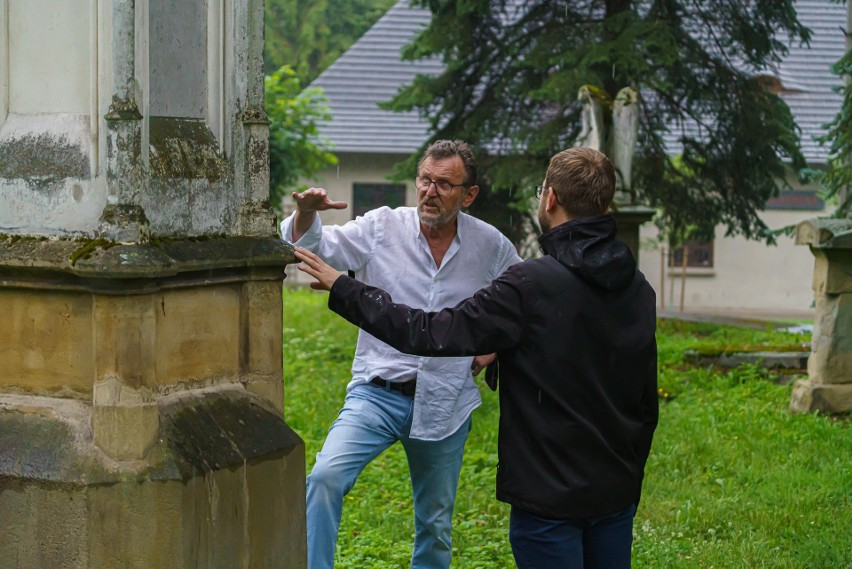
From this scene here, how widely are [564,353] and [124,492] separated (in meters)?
1.34

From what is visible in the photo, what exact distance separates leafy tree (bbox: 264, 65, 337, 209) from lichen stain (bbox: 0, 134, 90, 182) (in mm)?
15618

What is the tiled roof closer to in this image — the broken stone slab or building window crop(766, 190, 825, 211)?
building window crop(766, 190, 825, 211)

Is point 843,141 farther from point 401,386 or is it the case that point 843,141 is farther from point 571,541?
point 571,541

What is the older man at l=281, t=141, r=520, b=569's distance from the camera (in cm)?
475

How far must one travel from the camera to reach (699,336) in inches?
679

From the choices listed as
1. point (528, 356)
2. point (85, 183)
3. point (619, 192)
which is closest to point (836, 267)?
point (619, 192)

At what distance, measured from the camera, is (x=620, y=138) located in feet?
40.5

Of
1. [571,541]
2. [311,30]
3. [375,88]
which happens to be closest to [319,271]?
[571,541]

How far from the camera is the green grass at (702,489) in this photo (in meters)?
6.03

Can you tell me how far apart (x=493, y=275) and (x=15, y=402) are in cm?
220

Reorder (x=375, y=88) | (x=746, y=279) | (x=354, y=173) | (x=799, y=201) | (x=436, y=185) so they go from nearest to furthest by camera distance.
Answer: (x=436, y=185) → (x=746, y=279) → (x=799, y=201) → (x=354, y=173) → (x=375, y=88)

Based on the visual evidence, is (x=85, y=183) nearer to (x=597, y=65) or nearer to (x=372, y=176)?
(x=597, y=65)

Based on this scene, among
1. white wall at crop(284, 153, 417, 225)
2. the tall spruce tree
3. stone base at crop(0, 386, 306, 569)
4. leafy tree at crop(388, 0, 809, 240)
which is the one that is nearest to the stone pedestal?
stone base at crop(0, 386, 306, 569)

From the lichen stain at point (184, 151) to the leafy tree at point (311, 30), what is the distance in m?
40.3
